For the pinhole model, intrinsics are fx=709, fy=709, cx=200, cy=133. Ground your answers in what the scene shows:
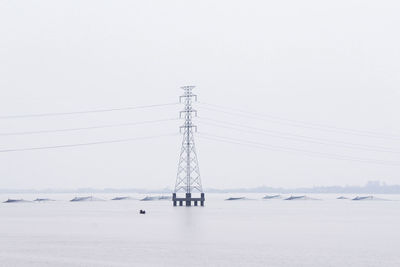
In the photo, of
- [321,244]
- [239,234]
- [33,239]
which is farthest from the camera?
[239,234]

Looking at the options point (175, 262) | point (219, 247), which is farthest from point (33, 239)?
point (175, 262)

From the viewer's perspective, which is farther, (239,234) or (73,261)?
(239,234)

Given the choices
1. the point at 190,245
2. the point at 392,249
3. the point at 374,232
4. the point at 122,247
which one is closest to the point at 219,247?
the point at 190,245

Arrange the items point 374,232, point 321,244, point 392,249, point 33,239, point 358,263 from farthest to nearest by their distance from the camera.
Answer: point 374,232 → point 33,239 → point 321,244 → point 392,249 → point 358,263

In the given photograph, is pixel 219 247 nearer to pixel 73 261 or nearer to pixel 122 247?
pixel 122 247

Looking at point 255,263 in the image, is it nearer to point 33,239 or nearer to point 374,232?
point 33,239

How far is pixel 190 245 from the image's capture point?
73625 millimetres

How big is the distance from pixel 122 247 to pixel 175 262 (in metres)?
13.8

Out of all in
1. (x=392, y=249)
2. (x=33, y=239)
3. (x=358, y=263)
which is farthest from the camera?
(x=33, y=239)

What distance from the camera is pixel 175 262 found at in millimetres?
57562

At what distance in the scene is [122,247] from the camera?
7012 centimetres

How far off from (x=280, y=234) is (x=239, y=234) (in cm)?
552

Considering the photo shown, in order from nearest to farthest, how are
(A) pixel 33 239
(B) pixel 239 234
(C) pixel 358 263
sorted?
1. (C) pixel 358 263
2. (A) pixel 33 239
3. (B) pixel 239 234

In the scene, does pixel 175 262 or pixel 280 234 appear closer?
pixel 175 262
